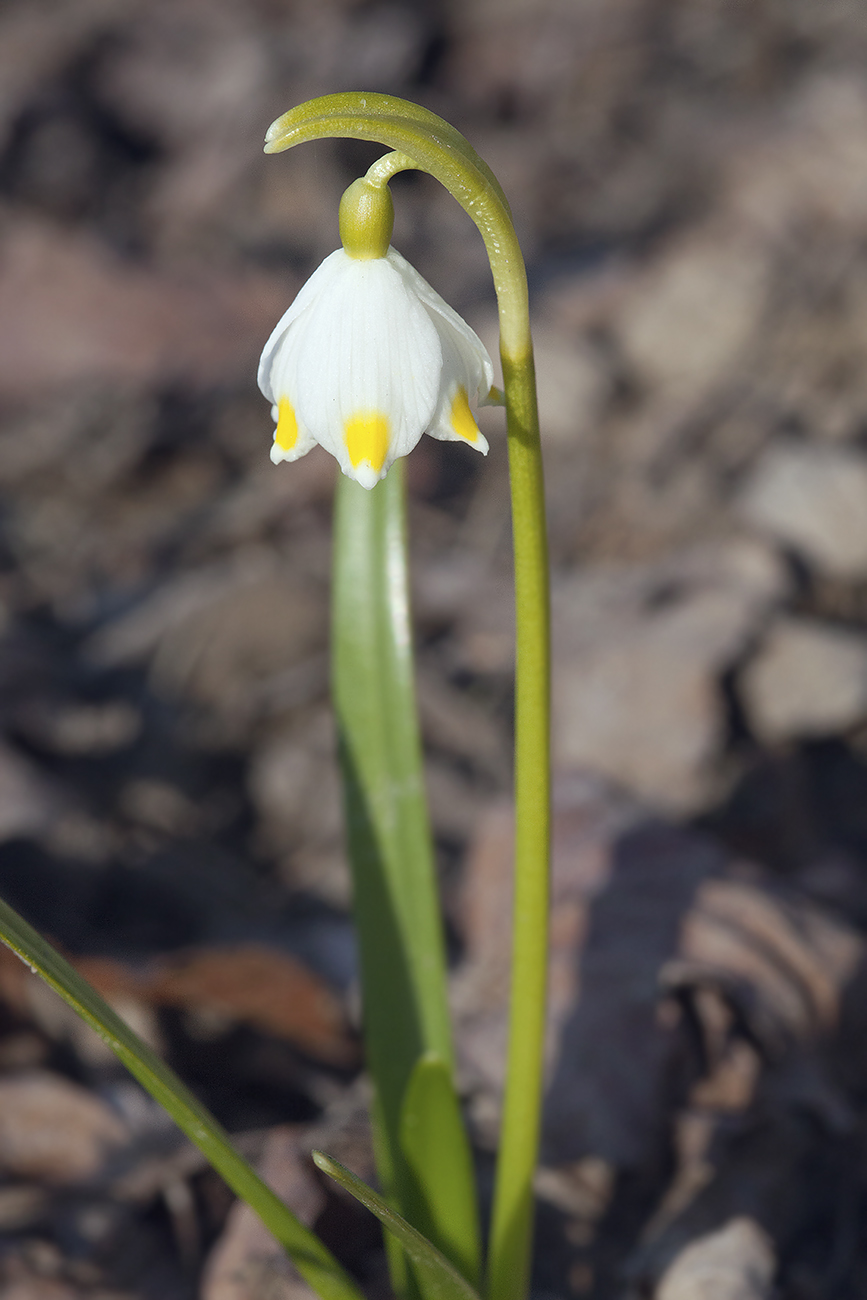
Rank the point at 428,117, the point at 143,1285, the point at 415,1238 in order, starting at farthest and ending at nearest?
the point at 143,1285
the point at 415,1238
the point at 428,117

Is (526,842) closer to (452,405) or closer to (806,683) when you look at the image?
(452,405)

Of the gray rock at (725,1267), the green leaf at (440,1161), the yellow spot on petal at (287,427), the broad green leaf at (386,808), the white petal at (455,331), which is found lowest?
the gray rock at (725,1267)

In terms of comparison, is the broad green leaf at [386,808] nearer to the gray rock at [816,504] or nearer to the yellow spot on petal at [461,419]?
the yellow spot on petal at [461,419]

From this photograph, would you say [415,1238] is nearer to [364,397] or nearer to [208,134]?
[364,397]

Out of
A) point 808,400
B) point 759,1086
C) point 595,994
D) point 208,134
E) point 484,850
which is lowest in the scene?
point 759,1086

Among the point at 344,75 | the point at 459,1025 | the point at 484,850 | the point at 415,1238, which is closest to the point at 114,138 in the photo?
the point at 344,75

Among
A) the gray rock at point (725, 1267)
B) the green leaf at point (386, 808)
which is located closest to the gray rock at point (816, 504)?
the green leaf at point (386, 808)
